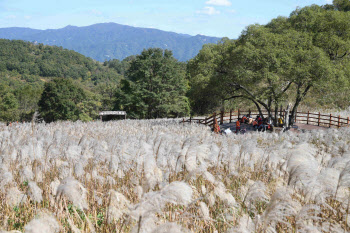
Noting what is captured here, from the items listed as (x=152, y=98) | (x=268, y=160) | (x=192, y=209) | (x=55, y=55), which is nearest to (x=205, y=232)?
(x=192, y=209)

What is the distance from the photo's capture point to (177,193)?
1573 millimetres

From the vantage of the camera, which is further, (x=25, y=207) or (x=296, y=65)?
(x=296, y=65)

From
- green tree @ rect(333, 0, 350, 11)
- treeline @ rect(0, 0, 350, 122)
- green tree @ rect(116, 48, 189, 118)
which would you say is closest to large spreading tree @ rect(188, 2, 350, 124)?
treeline @ rect(0, 0, 350, 122)

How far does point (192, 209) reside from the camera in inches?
123

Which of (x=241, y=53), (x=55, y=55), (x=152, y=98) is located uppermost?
(x=55, y=55)

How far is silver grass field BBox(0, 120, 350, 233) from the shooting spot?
5.86 ft

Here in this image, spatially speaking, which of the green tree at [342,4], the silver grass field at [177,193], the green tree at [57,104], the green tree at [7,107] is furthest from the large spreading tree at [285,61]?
the green tree at [7,107]

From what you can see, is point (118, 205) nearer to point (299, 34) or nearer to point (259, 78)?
point (259, 78)

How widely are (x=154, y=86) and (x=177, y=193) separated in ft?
131

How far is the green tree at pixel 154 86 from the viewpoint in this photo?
39.9 meters

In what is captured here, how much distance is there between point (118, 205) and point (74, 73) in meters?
165

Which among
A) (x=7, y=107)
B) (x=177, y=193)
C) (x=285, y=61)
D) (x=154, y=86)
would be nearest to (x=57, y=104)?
Answer: (x=154, y=86)

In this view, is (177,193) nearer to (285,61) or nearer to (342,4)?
(285,61)

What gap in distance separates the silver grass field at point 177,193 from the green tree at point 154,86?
3403cm
